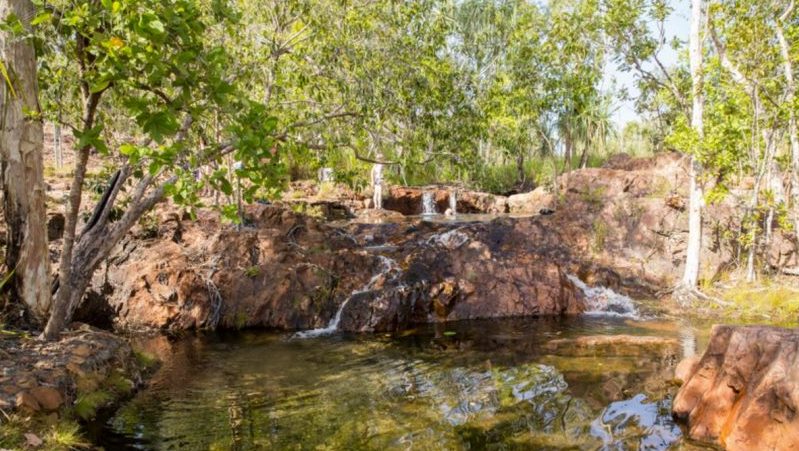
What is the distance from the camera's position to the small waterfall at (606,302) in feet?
43.3

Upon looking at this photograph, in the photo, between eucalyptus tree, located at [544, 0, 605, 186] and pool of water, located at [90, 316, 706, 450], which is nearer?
pool of water, located at [90, 316, 706, 450]

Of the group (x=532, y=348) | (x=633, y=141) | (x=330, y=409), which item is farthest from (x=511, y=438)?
(x=633, y=141)

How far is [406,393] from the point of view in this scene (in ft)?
25.6

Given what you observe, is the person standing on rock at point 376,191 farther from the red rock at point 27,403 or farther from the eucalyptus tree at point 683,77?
the red rock at point 27,403

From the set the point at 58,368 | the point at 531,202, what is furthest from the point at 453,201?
the point at 58,368

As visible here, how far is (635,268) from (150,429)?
1331cm

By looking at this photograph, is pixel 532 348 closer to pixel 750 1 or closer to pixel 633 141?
pixel 750 1

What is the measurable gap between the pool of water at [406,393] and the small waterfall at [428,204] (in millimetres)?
17004

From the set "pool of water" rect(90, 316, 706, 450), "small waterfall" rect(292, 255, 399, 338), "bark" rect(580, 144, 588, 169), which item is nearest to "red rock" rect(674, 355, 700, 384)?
"pool of water" rect(90, 316, 706, 450)

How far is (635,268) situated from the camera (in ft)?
51.4

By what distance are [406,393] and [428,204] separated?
68.1ft

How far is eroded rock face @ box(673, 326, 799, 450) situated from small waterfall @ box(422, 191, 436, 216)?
851 inches

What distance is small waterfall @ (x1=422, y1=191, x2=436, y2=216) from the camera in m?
28.2

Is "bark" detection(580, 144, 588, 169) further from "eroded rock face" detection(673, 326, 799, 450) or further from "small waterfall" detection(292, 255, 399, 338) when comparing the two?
"eroded rock face" detection(673, 326, 799, 450)
